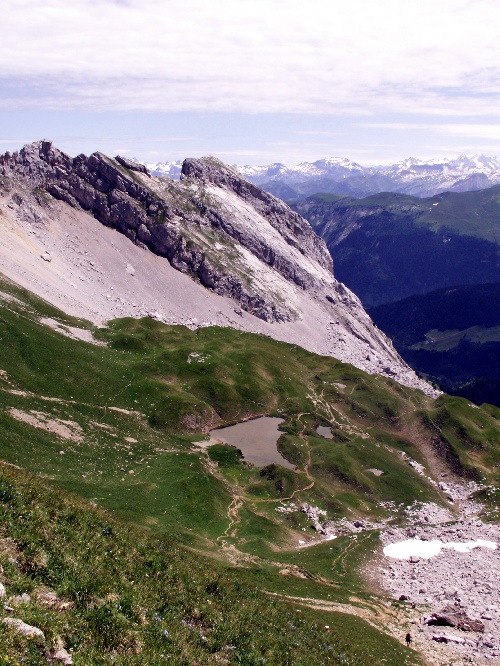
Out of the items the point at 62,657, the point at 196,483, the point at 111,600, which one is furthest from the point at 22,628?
the point at 196,483

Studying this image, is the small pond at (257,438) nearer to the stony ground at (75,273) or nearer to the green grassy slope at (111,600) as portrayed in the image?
the stony ground at (75,273)

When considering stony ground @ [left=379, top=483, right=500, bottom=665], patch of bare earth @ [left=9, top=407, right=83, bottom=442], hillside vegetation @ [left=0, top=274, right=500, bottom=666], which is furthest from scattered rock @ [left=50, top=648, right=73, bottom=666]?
patch of bare earth @ [left=9, top=407, right=83, bottom=442]

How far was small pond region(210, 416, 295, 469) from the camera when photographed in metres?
102

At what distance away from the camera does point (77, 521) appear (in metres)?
24.2

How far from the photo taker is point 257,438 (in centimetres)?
11112

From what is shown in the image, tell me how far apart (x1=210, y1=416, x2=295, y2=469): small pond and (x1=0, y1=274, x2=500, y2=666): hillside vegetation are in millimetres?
2237

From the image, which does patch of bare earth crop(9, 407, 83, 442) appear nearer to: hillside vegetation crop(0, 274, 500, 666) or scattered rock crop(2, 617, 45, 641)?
hillside vegetation crop(0, 274, 500, 666)

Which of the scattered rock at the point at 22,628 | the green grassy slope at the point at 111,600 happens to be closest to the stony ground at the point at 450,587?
the green grassy slope at the point at 111,600

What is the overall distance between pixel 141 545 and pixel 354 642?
85.2 feet

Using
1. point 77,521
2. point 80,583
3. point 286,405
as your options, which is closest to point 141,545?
point 77,521

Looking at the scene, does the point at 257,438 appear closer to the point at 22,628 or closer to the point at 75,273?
the point at 22,628

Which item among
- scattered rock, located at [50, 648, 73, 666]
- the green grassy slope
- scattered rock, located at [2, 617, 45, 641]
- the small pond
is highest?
scattered rock, located at [2, 617, 45, 641]

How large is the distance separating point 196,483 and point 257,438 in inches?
1232

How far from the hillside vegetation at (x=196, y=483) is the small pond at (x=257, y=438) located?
2.24 metres
